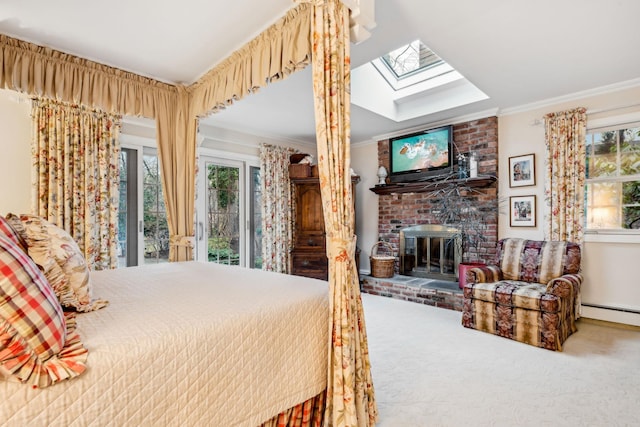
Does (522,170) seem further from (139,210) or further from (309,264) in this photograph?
(139,210)

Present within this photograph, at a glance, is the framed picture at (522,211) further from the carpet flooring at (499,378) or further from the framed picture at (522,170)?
the carpet flooring at (499,378)

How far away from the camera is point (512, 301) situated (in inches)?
115

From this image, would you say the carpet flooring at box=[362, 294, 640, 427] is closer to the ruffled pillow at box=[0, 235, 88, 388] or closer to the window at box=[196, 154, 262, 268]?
the ruffled pillow at box=[0, 235, 88, 388]

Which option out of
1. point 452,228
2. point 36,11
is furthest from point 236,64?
point 452,228

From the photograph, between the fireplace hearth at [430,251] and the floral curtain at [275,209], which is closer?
the fireplace hearth at [430,251]

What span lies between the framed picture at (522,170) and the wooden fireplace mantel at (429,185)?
0.20 meters

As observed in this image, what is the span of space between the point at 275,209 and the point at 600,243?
13.3ft

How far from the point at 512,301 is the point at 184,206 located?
3.11m

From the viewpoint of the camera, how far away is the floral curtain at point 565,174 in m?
3.45

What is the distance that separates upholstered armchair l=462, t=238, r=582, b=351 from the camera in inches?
108

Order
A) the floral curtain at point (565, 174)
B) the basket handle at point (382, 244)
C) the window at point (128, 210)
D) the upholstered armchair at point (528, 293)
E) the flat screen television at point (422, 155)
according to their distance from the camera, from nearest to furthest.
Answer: the upholstered armchair at point (528, 293) → the floral curtain at point (565, 174) → the window at point (128, 210) → the flat screen television at point (422, 155) → the basket handle at point (382, 244)

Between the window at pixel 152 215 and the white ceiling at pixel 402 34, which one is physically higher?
the white ceiling at pixel 402 34

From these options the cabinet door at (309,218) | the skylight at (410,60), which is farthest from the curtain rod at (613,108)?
the cabinet door at (309,218)

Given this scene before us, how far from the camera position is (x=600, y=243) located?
346 centimetres
